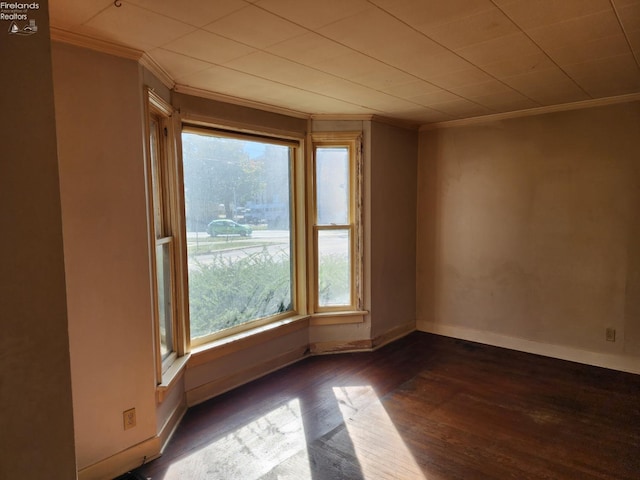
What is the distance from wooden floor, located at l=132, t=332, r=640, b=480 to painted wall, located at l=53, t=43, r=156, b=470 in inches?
18.3

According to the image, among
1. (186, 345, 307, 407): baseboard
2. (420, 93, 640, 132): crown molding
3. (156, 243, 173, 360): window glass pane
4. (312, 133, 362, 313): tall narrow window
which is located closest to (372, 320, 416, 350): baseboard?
(312, 133, 362, 313): tall narrow window

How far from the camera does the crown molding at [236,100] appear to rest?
2918 millimetres

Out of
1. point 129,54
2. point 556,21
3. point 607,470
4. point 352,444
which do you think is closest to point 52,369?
point 129,54

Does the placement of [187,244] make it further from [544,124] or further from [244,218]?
[544,124]

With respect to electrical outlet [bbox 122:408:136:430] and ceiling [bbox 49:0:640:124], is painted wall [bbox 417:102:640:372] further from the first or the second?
electrical outlet [bbox 122:408:136:430]

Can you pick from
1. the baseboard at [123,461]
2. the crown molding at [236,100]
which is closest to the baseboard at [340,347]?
the baseboard at [123,461]

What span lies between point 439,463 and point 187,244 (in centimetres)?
223

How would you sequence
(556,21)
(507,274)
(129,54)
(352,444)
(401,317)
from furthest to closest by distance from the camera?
(401,317), (507,274), (352,444), (129,54), (556,21)

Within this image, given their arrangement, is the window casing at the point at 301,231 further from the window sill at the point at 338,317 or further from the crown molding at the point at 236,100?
the crown molding at the point at 236,100

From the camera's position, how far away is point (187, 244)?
10.0ft

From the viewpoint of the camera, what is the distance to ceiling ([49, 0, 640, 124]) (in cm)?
180

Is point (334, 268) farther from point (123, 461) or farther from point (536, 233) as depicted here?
point (123, 461)

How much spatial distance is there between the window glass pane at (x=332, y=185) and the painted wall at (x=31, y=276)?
323cm

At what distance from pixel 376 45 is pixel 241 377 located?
2729 millimetres
